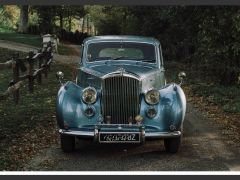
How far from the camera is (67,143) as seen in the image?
8.77 m

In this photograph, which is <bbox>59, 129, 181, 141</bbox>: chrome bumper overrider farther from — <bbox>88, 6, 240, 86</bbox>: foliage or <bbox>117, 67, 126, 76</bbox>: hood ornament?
<bbox>88, 6, 240, 86</bbox>: foliage

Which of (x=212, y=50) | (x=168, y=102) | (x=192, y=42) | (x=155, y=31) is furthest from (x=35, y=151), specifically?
(x=155, y=31)

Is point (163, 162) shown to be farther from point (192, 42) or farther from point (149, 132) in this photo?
point (192, 42)

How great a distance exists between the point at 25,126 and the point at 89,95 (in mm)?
2591

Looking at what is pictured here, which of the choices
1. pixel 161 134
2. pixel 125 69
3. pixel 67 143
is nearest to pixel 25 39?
pixel 125 69

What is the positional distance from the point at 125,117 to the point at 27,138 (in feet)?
6.81

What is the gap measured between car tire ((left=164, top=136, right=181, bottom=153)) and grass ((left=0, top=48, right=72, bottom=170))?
205cm

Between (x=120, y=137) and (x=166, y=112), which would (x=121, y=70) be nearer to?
(x=166, y=112)

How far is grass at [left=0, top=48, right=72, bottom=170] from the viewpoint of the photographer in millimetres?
8568

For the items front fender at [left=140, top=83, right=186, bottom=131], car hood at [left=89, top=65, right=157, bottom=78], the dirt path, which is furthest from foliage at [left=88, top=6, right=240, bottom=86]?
front fender at [left=140, top=83, right=186, bottom=131]

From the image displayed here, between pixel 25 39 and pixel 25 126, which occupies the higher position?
pixel 25 126

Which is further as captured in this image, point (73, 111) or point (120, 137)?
point (73, 111)

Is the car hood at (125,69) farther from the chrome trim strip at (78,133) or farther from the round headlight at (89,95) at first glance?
the chrome trim strip at (78,133)

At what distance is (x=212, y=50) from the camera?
17438mm
